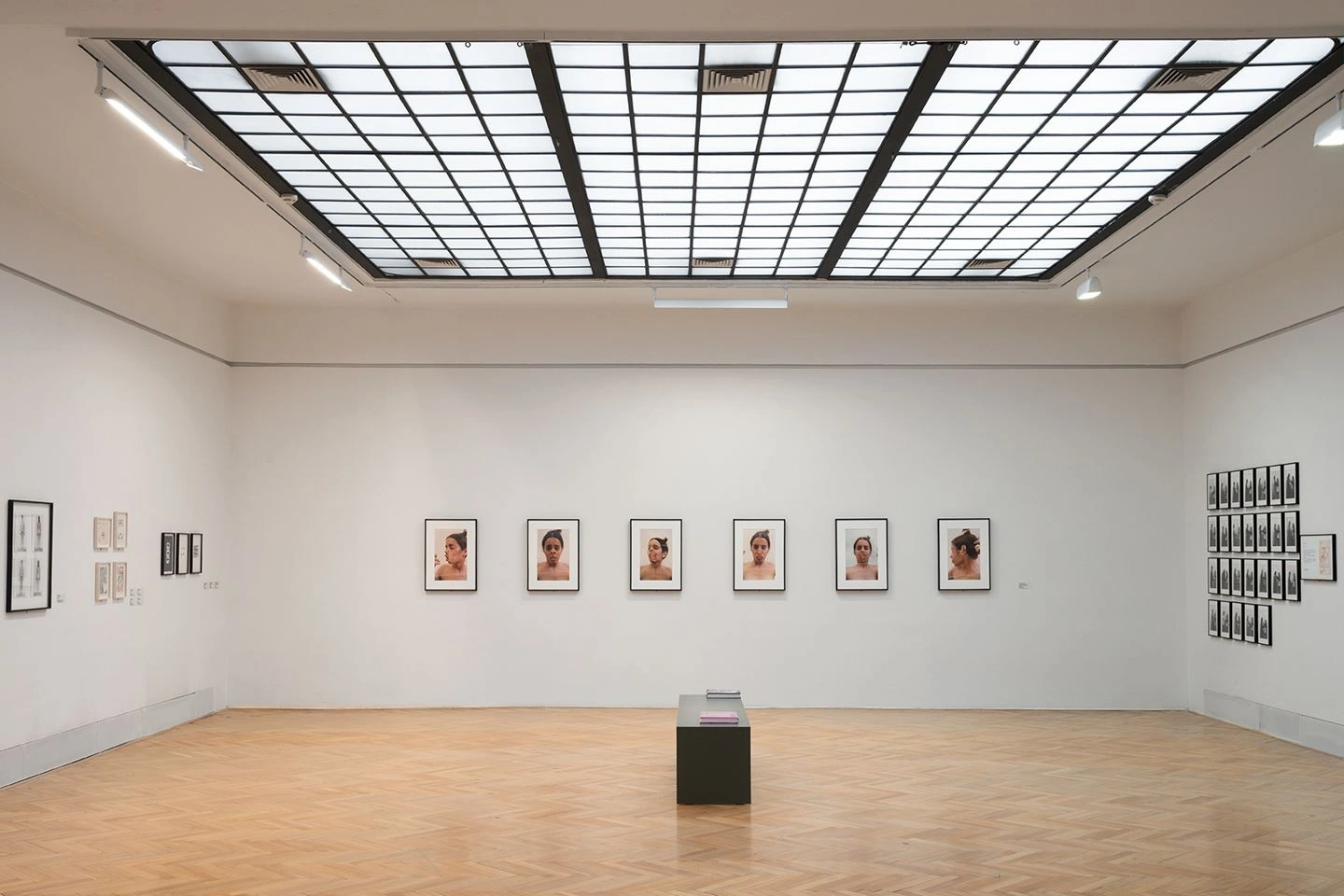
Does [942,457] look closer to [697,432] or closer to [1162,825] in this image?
[697,432]

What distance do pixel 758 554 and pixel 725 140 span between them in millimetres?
7718

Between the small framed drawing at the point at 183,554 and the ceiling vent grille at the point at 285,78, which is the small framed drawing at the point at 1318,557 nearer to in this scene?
the ceiling vent grille at the point at 285,78

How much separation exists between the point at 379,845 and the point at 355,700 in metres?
8.20

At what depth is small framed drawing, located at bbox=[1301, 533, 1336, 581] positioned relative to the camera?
42.1 feet

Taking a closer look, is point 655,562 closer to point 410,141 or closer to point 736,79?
point 410,141

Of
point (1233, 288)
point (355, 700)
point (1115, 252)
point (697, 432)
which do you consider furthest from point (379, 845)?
point (1233, 288)

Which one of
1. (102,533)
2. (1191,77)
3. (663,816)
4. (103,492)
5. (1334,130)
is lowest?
(663,816)

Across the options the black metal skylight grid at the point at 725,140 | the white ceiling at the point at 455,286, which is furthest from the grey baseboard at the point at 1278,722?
the black metal skylight grid at the point at 725,140

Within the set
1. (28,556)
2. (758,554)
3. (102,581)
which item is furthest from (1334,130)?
(102,581)

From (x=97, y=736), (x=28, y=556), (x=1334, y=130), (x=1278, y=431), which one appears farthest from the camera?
(x=1278, y=431)

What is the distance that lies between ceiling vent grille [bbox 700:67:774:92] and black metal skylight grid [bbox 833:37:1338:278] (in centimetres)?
142

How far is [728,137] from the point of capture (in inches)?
→ 407

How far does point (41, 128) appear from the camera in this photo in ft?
31.7

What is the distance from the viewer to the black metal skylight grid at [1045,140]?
28.0 ft
